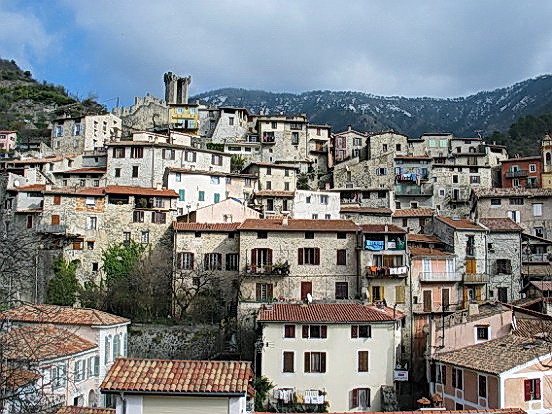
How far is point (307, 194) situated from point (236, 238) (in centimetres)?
1508

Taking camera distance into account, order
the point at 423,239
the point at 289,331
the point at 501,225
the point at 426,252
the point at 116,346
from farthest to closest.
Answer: the point at 501,225 → the point at 423,239 → the point at 426,252 → the point at 289,331 → the point at 116,346

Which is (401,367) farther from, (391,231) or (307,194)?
(307,194)

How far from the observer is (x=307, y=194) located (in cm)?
6116

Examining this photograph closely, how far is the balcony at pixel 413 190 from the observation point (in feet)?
237

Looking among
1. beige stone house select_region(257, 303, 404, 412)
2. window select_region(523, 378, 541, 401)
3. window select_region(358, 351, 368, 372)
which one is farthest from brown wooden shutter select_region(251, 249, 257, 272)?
window select_region(523, 378, 541, 401)

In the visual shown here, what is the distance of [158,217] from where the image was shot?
5228cm

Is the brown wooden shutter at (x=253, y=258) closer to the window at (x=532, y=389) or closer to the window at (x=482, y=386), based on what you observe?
the window at (x=482, y=386)

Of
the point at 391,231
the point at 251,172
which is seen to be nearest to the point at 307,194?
the point at 251,172

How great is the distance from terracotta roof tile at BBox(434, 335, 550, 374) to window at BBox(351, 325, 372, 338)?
410cm

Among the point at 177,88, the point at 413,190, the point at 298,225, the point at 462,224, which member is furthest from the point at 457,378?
the point at 177,88

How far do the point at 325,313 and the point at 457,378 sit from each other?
8.50 meters

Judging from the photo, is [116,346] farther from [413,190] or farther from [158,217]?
[413,190]

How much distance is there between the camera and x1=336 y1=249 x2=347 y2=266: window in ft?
150

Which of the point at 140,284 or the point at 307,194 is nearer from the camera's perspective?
the point at 140,284
